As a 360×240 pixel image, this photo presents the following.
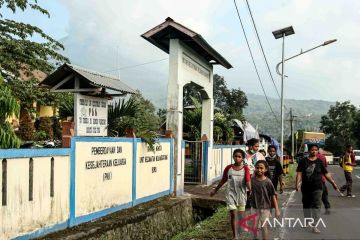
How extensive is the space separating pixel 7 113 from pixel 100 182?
3.05 metres

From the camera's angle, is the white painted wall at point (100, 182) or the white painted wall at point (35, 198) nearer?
the white painted wall at point (35, 198)

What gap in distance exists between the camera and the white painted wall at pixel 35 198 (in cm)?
648

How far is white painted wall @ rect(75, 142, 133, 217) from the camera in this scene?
27.9 ft

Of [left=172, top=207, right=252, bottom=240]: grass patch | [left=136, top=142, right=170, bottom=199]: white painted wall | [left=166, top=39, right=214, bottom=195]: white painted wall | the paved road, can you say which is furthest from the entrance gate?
[left=172, top=207, right=252, bottom=240]: grass patch

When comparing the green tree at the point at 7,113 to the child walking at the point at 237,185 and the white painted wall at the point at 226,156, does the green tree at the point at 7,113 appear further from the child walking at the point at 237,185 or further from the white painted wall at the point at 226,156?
the white painted wall at the point at 226,156

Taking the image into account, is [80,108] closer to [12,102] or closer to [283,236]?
[12,102]

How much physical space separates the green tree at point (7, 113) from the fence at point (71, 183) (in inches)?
9.0

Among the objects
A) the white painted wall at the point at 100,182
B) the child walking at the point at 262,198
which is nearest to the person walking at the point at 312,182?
the child walking at the point at 262,198

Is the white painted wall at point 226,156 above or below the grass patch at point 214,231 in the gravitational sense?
above

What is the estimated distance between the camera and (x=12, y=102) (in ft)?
21.6

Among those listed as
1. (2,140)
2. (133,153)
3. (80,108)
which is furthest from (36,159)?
(133,153)

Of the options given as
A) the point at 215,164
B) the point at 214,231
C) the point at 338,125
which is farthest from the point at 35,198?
the point at 338,125

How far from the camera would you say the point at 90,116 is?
30.7ft

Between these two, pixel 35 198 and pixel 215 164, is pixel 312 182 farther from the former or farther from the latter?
pixel 215 164
